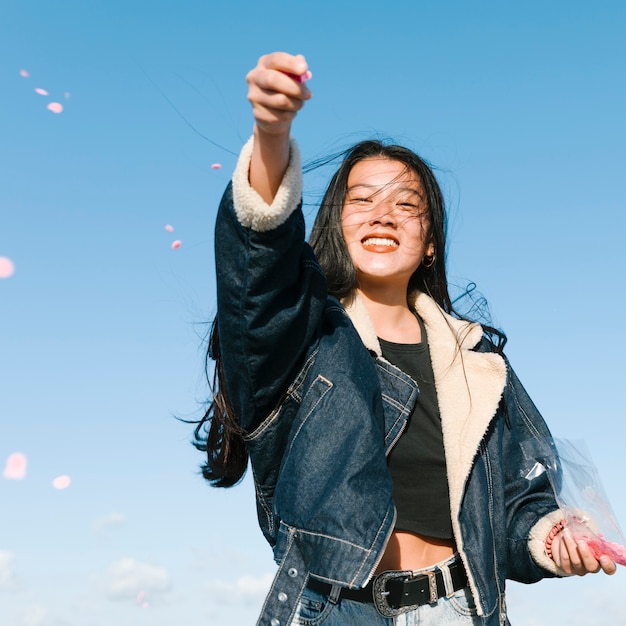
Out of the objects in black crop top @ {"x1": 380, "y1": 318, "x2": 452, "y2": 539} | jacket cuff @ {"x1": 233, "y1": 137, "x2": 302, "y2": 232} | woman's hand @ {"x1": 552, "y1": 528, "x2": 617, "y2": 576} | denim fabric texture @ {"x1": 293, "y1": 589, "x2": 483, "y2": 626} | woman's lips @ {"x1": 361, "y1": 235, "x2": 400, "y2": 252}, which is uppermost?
woman's lips @ {"x1": 361, "y1": 235, "x2": 400, "y2": 252}

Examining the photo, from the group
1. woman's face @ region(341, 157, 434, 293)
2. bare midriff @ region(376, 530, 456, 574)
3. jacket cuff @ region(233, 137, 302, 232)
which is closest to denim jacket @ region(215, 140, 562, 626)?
jacket cuff @ region(233, 137, 302, 232)

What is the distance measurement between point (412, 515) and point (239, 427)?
78cm

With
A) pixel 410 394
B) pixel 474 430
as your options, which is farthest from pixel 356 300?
pixel 474 430

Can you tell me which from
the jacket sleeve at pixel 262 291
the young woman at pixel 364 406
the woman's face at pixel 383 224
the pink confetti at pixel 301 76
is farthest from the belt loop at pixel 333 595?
the pink confetti at pixel 301 76

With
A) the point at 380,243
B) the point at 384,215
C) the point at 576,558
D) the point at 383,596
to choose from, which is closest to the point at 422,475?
the point at 383,596

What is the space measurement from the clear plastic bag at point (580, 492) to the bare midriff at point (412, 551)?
1.70 feet

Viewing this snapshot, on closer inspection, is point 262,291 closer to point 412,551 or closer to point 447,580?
point 412,551

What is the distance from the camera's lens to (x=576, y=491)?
3.67 meters

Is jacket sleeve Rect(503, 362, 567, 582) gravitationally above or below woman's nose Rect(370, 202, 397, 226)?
below

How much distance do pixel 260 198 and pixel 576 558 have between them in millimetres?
1889

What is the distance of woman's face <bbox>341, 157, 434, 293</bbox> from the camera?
155 inches

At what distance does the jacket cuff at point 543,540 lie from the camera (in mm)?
3674

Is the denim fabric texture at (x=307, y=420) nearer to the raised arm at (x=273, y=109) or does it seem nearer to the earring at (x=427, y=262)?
the raised arm at (x=273, y=109)

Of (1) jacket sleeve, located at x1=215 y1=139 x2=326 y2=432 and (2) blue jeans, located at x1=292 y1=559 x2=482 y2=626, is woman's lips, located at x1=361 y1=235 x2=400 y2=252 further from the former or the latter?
(2) blue jeans, located at x1=292 y1=559 x2=482 y2=626
